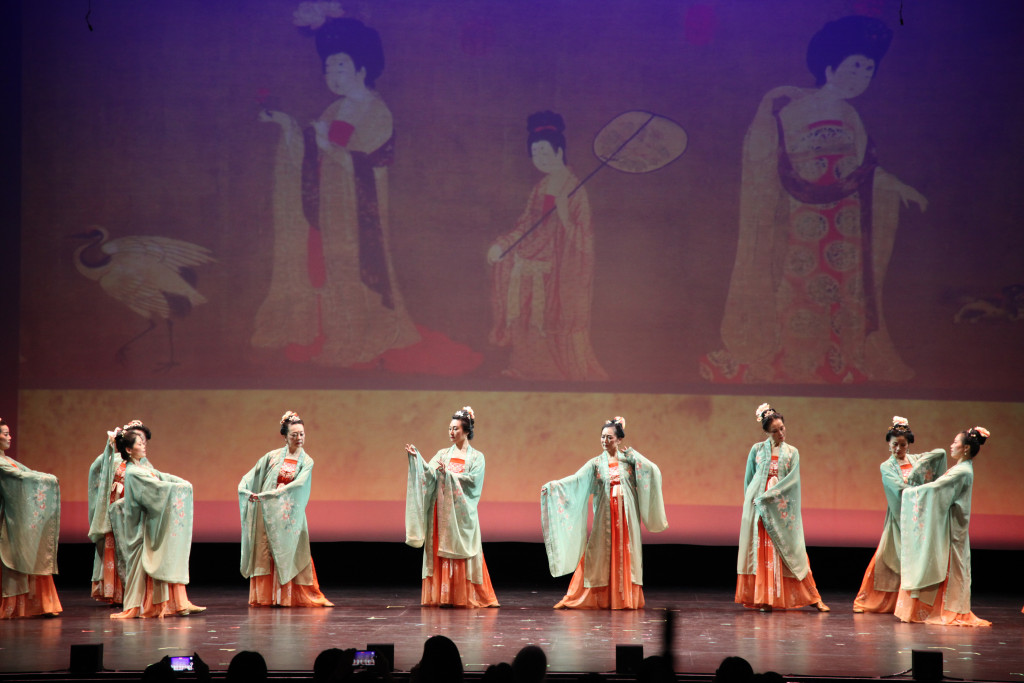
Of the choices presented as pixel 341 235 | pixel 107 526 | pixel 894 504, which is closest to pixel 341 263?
pixel 341 235

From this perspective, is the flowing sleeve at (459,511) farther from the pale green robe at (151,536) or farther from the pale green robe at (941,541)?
the pale green robe at (941,541)

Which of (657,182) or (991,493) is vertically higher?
(657,182)

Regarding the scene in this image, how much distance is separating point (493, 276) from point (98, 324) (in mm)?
3141

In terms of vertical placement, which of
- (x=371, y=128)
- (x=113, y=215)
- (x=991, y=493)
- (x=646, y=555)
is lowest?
(x=646, y=555)

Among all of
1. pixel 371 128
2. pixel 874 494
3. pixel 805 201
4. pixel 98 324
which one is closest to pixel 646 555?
pixel 874 494

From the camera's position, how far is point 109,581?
723 centimetres

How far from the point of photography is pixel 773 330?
8.49 m

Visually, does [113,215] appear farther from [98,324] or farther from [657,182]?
[657,182]

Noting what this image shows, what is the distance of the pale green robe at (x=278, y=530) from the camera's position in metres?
7.11

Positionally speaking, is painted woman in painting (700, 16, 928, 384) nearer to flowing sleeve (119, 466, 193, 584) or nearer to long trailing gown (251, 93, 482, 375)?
long trailing gown (251, 93, 482, 375)

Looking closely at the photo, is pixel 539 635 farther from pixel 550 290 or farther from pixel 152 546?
pixel 550 290

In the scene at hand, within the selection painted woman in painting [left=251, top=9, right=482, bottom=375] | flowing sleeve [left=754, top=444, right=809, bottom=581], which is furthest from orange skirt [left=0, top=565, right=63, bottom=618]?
flowing sleeve [left=754, top=444, right=809, bottom=581]

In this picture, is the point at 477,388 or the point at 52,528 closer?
the point at 52,528

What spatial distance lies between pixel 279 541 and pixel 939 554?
4193 mm
